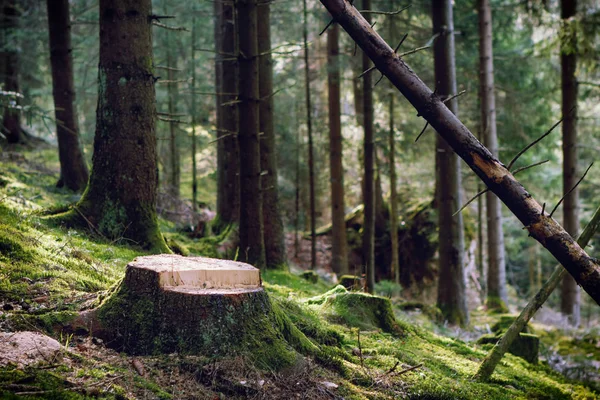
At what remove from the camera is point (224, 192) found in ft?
40.7

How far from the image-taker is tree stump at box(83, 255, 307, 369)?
4.25 metres

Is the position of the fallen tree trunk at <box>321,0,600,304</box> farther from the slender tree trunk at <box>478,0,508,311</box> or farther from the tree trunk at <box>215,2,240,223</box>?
the slender tree trunk at <box>478,0,508,311</box>

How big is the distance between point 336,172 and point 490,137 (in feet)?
14.1

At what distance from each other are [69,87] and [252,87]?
217 inches

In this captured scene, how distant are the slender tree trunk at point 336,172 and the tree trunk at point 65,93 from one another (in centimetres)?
668

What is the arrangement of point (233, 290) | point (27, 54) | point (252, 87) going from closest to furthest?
point (233, 290), point (252, 87), point (27, 54)

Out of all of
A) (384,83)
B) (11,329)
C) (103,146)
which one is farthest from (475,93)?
(11,329)

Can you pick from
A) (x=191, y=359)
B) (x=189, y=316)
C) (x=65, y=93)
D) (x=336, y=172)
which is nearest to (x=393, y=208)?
(x=336, y=172)

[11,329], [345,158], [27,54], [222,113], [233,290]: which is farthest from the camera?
[345,158]

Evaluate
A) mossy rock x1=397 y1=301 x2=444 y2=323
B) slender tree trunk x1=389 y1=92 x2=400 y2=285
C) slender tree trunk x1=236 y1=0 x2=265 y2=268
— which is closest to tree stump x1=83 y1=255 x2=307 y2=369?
slender tree trunk x1=236 y1=0 x2=265 y2=268

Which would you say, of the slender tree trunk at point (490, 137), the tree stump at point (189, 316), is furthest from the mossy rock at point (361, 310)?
the slender tree trunk at point (490, 137)

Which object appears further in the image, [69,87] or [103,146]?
[69,87]

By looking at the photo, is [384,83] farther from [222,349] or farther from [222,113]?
[222,349]

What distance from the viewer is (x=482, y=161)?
4711mm
